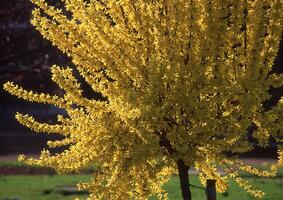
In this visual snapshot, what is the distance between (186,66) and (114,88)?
2.56 feet

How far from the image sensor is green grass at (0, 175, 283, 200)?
Answer: 504 inches

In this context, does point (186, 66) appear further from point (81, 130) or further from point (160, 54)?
point (81, 130)

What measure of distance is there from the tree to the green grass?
5.56 m

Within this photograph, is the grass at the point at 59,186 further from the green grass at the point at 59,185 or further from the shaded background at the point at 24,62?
the shaded background at the point at 24,62

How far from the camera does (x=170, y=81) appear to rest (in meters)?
5.88

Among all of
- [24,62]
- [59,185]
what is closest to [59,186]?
[59,185]

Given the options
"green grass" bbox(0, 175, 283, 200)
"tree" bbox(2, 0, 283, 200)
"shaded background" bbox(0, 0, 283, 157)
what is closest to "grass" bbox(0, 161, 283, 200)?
"green grass" bbox(0, 175, 283, 200)

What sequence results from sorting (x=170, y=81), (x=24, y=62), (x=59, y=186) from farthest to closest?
(x=24, y=62)
(x=59, y=186)
(x=170, y=81)

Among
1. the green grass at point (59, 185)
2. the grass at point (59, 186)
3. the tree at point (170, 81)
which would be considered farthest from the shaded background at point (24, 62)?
the tree at point (170, 81)

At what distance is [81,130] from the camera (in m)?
6.34

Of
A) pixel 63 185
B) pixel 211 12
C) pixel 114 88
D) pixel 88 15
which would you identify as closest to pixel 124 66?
pixel 114 88

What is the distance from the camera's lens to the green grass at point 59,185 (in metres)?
12.8

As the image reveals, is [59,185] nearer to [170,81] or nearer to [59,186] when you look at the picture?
[59,186]

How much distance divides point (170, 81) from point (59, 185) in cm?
994
